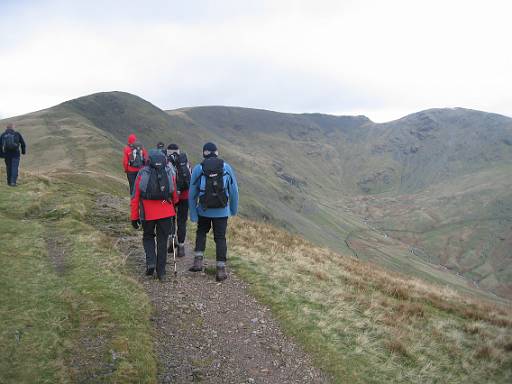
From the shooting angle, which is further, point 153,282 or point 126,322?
point 153,282

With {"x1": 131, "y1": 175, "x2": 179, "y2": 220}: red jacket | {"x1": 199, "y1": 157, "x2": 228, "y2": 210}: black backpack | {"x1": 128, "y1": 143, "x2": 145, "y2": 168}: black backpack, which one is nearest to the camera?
{"x1": 131, "y1": 175, "x2": 179, "y2": 220}: red jacket

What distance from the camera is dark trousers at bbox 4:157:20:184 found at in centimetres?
1906

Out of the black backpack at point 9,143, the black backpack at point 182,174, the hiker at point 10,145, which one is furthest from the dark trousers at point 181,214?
the black backpack at point 9,143

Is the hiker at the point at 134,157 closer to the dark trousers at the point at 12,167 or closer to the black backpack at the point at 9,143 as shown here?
the black backpack at the point at 9,143

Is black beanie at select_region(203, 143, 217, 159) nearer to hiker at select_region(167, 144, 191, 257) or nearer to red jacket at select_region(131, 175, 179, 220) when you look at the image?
red jacket at select_region(131, 175, 179, 220)

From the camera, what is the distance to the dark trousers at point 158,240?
10.2 m

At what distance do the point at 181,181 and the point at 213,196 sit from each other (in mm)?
2198

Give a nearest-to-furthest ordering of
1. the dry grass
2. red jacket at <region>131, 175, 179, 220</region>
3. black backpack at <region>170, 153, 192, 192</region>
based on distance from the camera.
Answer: the dry grass, red jacket at <region>131, 175, 179, 220</region>, black backpack at <region>170, 153, 192, 192</region>

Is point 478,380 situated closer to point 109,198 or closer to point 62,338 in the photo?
point 62,338

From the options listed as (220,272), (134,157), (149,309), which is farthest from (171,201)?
(134,157)

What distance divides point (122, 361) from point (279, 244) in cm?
1202

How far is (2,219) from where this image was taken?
45.3 feet

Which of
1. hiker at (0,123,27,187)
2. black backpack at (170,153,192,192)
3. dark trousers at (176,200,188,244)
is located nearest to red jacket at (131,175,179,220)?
black backpack at (170,153,192,192)

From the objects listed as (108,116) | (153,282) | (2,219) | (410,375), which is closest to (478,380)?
(410,375)
